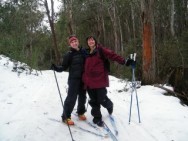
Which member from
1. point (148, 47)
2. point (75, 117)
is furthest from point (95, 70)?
point (148, 47)

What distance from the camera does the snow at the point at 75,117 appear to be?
6066 millimetres

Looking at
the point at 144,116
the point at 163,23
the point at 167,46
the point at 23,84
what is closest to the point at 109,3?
the point at 163,23

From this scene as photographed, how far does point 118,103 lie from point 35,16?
2964 cm

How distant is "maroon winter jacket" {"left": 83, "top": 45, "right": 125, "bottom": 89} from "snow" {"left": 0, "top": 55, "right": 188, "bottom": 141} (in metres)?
0.93

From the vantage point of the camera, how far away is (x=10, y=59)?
44.6 feet

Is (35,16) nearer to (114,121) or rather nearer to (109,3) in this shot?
(109,3)

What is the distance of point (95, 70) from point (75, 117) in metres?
1.35

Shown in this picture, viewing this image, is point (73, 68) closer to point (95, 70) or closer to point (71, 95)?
point (95, 70)

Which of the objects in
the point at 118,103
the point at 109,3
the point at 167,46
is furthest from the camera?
the point at 109,3

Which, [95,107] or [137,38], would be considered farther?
[137,38]

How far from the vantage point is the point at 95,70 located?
262 inches

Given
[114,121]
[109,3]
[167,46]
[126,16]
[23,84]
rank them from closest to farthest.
Answer: [114,121] → [23,84] → [167,46] → [109,3] → [126,16]

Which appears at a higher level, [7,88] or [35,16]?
[35,16]

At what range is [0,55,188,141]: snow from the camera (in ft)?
19.9
